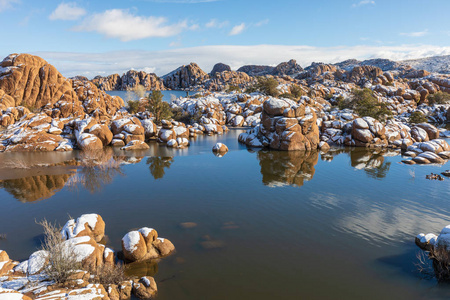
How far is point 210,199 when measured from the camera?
69.8 feet

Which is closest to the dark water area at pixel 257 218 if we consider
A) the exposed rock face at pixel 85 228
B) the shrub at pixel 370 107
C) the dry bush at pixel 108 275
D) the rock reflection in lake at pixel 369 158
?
the rock reflection in lake at pixel 369 158

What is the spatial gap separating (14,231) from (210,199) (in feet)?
42.7

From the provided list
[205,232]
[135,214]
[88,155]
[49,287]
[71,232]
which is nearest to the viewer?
[49,287]

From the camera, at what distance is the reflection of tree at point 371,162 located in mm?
30500

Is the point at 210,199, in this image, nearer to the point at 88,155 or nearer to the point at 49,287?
the point at 49,287

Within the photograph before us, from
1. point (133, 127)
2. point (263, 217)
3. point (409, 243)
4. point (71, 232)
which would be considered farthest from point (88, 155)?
point (409, 243)

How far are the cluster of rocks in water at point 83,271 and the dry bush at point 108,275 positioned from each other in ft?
0.31

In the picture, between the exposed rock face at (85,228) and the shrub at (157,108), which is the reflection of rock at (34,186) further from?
the shrub at (157,108)

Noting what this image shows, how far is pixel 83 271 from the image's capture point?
33.8 feet

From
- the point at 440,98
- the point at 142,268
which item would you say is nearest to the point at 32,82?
the point at 142,268

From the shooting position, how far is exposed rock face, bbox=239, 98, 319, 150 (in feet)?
143

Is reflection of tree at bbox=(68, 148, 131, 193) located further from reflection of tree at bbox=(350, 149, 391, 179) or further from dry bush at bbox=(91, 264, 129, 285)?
reflection of tree at bbox=(350, 149, 391, 179)

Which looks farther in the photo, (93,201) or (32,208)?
(93,201)

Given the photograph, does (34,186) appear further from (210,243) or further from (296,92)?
(296,92)
